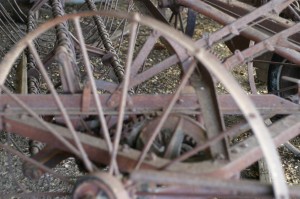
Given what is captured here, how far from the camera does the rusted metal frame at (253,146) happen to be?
7.00 feet

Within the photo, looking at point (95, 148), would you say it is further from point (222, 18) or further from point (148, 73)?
point (222, 18)

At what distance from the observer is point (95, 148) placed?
227 cm

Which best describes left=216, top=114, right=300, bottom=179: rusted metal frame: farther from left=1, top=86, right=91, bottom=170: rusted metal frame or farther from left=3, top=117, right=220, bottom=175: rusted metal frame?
left=1, top=86, right=91, bottom=170: rusted metal frame

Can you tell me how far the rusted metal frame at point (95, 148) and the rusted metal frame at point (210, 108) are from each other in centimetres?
9

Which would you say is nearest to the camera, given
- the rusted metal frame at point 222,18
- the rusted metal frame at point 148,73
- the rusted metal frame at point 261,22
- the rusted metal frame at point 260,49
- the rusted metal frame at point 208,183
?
the rusted metal frame at point 208,183

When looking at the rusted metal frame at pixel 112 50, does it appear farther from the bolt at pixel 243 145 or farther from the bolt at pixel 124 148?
the bolt at pixel 243 145

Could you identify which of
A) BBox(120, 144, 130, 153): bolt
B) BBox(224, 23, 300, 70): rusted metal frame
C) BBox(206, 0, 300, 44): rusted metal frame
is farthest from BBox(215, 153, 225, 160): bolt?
BBox(206, 0, 300, 44): rusted metal frame

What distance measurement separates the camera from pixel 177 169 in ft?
6.89

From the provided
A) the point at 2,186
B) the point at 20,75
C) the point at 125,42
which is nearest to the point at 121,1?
the point at 125,42

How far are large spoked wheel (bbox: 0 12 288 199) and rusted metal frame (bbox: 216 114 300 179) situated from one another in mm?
10

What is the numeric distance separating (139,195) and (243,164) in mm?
460

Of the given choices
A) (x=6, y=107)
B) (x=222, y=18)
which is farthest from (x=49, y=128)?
(x=222, y=18)

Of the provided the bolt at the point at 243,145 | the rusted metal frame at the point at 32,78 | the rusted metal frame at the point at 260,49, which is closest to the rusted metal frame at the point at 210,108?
the bolt at the point at 243,145

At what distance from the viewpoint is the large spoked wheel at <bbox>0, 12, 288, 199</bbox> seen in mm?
1952
